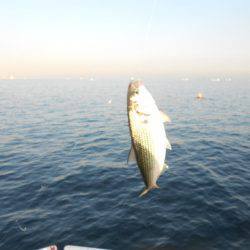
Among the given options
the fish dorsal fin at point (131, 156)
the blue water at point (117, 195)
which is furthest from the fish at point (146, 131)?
the blue water at point (117, 195)

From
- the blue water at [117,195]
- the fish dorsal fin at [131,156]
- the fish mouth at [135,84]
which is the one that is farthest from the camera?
the blue water at [117,195]

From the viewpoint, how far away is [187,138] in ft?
122

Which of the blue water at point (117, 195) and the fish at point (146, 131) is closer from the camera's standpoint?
the fish at point (146, 131)

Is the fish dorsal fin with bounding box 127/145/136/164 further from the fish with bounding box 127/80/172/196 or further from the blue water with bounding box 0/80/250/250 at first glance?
the blue water with bounding box 0/80/250/250

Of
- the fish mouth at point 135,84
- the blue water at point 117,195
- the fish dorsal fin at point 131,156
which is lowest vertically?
the blue water at point 117,195

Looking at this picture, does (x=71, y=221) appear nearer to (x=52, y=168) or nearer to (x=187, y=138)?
(x=52, y=168)

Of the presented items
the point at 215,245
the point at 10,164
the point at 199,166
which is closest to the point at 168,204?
the point at 215,245

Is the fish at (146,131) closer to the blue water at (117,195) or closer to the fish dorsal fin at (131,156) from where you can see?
the fish dorsal fin at (131,156)

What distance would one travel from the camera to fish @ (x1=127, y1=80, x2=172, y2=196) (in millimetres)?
4871

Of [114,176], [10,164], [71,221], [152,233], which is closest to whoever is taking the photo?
[152,233]

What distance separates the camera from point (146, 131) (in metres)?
5.18

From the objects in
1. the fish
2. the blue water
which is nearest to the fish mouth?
the fish

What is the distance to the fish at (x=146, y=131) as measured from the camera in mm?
4871

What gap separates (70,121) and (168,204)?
35.2 meters
